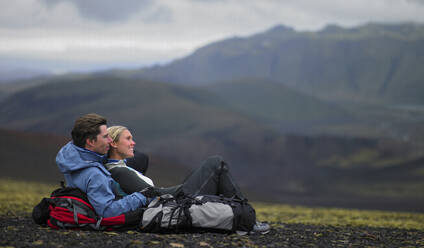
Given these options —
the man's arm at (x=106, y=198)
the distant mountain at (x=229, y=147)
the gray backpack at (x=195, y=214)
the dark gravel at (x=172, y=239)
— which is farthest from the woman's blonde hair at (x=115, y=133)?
the distant mountain at (x=229, y=147)

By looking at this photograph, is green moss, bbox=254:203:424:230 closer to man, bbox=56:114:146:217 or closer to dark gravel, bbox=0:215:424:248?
dark gravel, bbox=0:215:424:248

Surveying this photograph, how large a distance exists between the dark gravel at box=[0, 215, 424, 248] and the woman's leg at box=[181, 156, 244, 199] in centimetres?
69

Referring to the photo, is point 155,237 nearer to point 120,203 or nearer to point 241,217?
point 120,203

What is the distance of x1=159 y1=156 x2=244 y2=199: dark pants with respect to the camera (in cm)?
788

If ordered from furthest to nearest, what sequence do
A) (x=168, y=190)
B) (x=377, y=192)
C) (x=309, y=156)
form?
(x=309, y=156) < (x=377, y=192) < (x=168, y=190)

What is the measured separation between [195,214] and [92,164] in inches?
67.5

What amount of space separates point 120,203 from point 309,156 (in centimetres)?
11702

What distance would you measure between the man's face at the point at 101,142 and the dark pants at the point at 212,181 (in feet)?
4.61

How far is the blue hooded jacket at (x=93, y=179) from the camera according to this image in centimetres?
707

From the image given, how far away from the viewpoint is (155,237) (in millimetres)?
7141

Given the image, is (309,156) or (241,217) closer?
(241,217)

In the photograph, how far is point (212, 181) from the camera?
7.94m

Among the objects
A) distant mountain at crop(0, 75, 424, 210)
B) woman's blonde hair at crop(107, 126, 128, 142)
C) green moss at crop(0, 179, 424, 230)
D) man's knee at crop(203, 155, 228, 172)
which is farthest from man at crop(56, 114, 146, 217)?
distant mountain at crop(0, 75, 424, 210)

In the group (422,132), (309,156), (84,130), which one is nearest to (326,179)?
(309,156)
